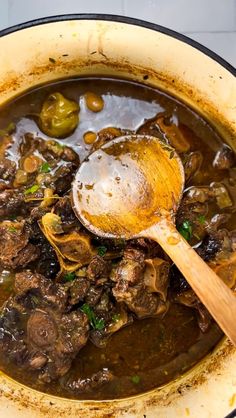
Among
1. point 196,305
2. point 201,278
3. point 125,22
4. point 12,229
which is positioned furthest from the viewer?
point 196,305

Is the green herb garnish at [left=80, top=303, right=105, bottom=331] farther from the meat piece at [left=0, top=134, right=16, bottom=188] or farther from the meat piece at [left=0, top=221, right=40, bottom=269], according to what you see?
the meat piece at [left=0, top=134, right=16, bottom=188]

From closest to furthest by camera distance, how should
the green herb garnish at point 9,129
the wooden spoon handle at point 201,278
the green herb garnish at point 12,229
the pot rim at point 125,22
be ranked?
1. the wooden spoon handle at point 201,278
2. the pot rim at point 125,22
3. the green herb garnish at point 12,229
4. the green herb garnish at point 9,129

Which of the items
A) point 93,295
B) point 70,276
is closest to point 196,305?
point 93,295

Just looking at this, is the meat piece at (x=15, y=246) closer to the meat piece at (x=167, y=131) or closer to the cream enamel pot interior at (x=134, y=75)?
the cream enamel pot interior at (x=134, y=75)

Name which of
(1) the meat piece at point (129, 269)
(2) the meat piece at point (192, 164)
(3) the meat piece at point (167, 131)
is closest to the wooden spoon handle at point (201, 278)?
(1) the meat piece at point (129, 269)

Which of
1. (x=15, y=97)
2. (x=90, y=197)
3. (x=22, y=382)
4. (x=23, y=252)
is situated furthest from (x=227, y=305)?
(x=15, y=97)

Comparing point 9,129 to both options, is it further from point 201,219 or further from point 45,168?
point 201,219

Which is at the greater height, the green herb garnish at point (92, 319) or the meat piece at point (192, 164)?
the meat piece at point (192, 164)
